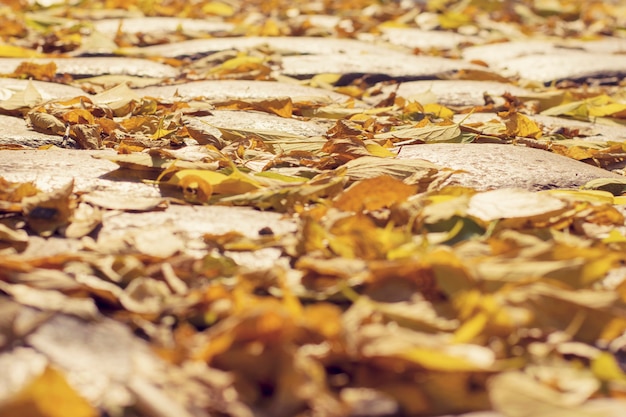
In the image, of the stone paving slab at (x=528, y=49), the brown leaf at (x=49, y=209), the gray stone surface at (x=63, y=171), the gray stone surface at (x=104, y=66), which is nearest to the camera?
the brown leaf at (x=49, y=209)

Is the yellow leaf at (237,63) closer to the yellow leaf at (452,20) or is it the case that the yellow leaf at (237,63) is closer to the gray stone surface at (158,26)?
the gray stone surface at (158,26)

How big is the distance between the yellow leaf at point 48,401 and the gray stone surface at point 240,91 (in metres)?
1.50

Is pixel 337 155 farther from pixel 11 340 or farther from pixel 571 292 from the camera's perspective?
pixel 11 340

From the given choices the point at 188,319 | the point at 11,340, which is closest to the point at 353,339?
the point at 188,319

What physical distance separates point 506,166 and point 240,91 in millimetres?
920

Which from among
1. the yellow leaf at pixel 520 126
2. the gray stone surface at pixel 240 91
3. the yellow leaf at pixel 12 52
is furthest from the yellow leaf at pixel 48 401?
the yellow leaf at pixel 12 52

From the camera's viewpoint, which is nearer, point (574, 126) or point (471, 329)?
point (471, 329)

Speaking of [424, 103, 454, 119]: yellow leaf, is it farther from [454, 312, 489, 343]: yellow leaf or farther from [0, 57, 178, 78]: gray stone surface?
[454, 312, 489, 343]: yellow leaf

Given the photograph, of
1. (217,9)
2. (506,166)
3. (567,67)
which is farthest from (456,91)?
(217,9)

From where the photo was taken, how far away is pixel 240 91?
2.21 meters

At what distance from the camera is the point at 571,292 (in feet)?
2.92

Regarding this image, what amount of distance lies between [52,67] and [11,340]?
5.36ft

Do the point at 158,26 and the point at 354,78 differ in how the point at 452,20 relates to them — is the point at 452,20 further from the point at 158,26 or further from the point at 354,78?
the point at 354,78

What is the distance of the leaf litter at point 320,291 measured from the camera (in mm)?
736
